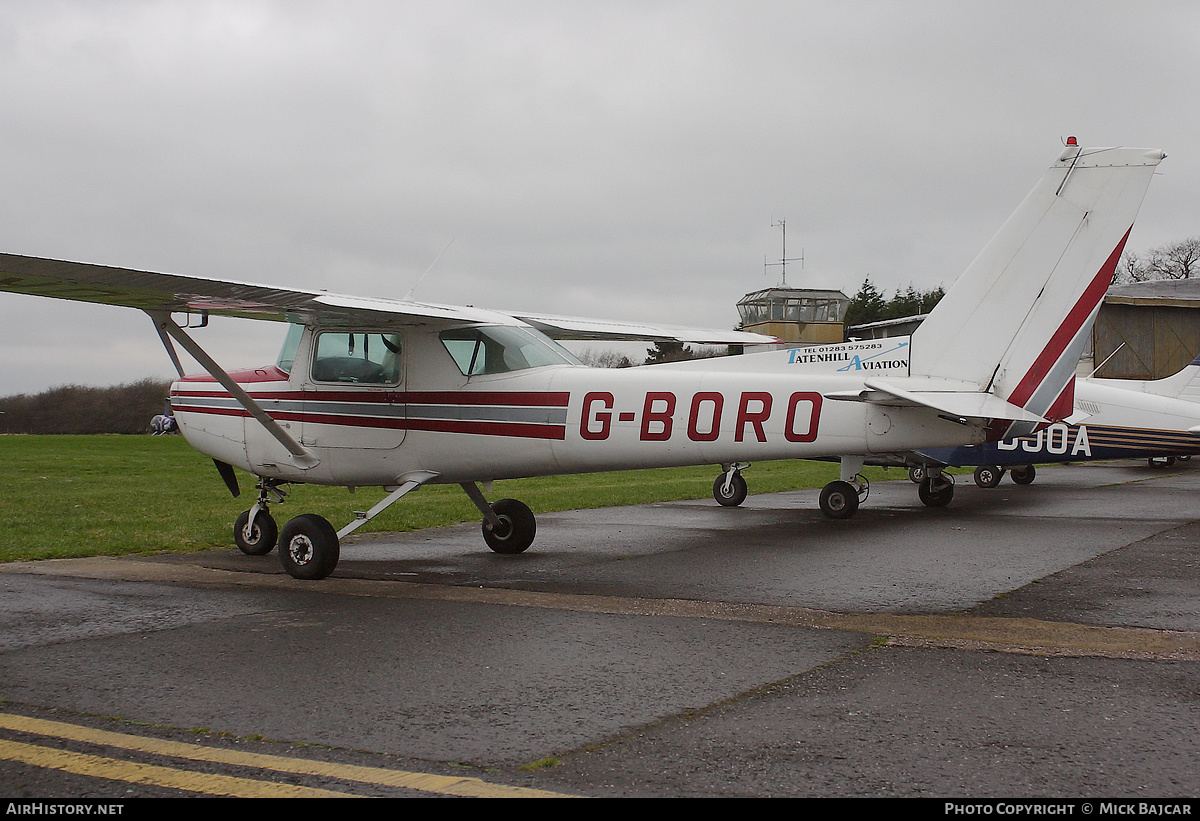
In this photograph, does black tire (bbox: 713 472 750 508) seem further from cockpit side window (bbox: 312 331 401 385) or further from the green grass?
cockpit side window (bbox: 312 331 401 385)

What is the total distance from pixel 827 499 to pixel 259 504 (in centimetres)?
772

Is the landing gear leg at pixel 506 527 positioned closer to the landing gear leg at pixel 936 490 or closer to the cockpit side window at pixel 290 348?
the cockpit side window at pixel 290 348

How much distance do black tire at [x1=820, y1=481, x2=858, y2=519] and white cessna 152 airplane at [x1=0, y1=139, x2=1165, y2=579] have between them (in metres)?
4.44

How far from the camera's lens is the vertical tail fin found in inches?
346

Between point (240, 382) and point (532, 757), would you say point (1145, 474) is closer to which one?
point (240, 382)

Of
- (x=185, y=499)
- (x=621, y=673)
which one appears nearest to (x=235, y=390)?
(x=621, y=673)

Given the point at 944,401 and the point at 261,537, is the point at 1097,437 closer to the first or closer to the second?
the point at 944,401

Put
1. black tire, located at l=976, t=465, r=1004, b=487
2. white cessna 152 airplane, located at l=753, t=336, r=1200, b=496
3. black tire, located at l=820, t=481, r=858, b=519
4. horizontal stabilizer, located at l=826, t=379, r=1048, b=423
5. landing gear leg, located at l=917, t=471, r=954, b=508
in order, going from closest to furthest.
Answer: horizontal stabilizer, located at l=826, t=379, r=1048, b=423
black tire, located at l=820, t=481, r=858, b=519
landing gear leg, located at l=917, t=471, r=954, b=508
white cessna 152 airplane, located at l=753, t=336, r=1200, b=496
black tire, located at l=976, t=465, r=1004, b=487

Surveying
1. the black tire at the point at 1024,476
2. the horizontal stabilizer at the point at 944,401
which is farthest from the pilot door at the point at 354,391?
the black tire at the point at 1024,476

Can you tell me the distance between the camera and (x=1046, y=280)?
9.06 metres

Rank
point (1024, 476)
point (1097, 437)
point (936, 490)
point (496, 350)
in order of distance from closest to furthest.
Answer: point (496, 350) → point (936, 490) → point (1097, 437) → point (1024, 476)

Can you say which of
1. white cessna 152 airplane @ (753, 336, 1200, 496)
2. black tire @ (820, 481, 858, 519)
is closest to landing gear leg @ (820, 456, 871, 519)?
black tire @ (820, 481, 858, 519)

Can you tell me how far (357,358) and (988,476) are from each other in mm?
14431
